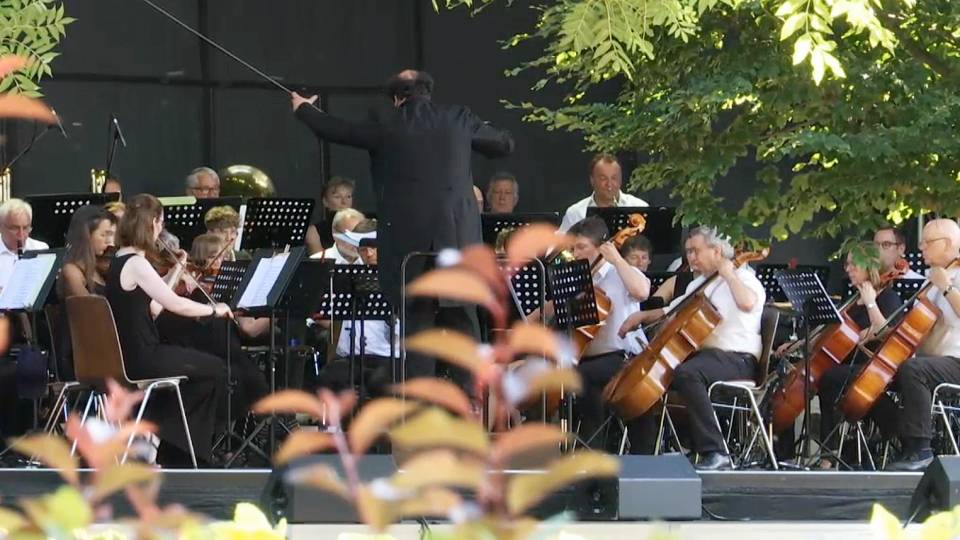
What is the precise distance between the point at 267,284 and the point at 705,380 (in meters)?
2.10

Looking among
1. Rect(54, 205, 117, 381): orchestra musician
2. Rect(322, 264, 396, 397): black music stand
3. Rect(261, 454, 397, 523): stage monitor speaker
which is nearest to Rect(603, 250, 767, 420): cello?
Rect(322, 264, 396, 397): black music stand

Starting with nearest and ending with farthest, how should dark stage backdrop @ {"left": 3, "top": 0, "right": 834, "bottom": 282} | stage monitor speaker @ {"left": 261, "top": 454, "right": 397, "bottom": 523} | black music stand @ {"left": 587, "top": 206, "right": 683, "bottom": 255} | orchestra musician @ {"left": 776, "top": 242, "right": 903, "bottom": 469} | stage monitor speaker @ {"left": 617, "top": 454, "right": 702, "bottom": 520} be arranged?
stage monitor speaker @ {"left": 261, "top": 454, "right": 397, "bottom": 523} → stage monitor speaker @ {"left": 617, "top": 454, "right": 702, "bottom": 520} → orchestra musician @ {"left": 776, "top": 242, "right": 903, "bottom": 469} → black music stand @ {"left": 587, "top": 206, "right": 683, "bottom": 255} → dark stage backdrop @ {"left": 3, "top": 0, "right": 834, "bottom": 282}

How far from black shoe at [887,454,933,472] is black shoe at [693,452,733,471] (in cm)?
76

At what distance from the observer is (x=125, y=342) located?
289 inches

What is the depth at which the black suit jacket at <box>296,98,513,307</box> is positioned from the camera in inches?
272

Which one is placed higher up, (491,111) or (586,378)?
(491,111)

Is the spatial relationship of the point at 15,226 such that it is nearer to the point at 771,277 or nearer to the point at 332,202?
the point at 332,202

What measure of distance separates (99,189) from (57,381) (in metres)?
3.68

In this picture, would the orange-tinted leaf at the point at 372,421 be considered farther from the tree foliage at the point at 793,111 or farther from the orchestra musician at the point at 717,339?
the orchestra musician at the point at 717,339

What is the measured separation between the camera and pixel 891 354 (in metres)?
7.90

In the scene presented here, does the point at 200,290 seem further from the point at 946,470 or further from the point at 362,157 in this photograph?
the point at 362,157

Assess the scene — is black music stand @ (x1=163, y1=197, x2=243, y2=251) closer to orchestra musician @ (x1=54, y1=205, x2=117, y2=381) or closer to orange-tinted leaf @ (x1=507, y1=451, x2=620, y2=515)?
orchestra musician @ (x1=54, y1=205, x2=117, y2=381)

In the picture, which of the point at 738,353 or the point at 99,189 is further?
the point at 99,189

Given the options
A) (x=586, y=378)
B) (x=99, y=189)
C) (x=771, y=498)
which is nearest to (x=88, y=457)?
(x=771, y=498)
